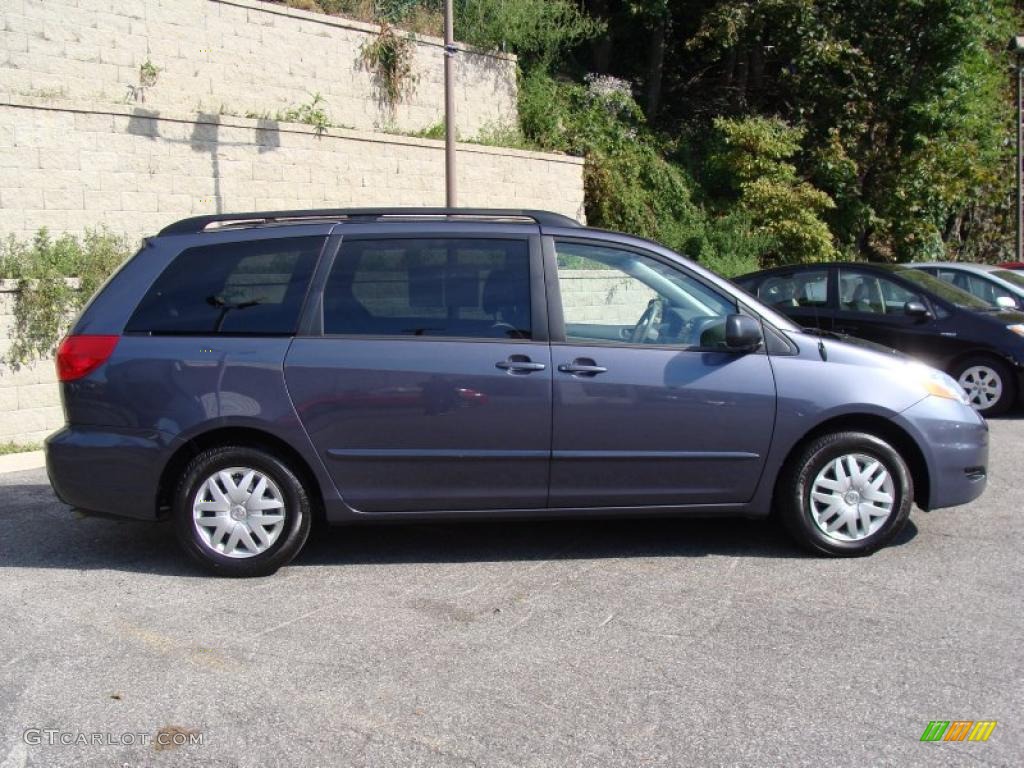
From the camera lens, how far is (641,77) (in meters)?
21.0

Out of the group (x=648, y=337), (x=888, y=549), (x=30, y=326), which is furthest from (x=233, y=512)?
(x=30, y=326)

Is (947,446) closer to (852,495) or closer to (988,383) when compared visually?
(852,495)

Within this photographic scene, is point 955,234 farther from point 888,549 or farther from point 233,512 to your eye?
point 233,512

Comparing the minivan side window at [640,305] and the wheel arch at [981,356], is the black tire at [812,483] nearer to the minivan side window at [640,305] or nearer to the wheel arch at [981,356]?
the minivan side window at [640,305]

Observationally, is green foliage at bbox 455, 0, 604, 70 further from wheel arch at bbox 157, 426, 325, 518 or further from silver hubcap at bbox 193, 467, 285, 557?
silver hubcap at bbox 193, 467, 285, 557

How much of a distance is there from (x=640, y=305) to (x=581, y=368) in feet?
2.22

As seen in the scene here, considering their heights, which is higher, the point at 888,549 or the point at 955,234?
the point at 955,234

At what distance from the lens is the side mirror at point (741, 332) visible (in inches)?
196

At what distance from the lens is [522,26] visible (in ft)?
54.3

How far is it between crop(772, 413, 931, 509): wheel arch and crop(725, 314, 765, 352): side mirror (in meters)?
0.59

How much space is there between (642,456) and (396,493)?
1.30 metres

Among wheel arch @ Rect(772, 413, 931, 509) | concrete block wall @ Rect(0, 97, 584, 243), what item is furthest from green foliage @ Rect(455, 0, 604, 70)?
wheel arch @ Rect(772, 413, 931, 509)

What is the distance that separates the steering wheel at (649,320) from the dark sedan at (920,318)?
16.4ft

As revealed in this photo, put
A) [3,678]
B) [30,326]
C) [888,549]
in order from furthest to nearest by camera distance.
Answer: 1. [30,326]
2. [888,549]
3. [3,678]
